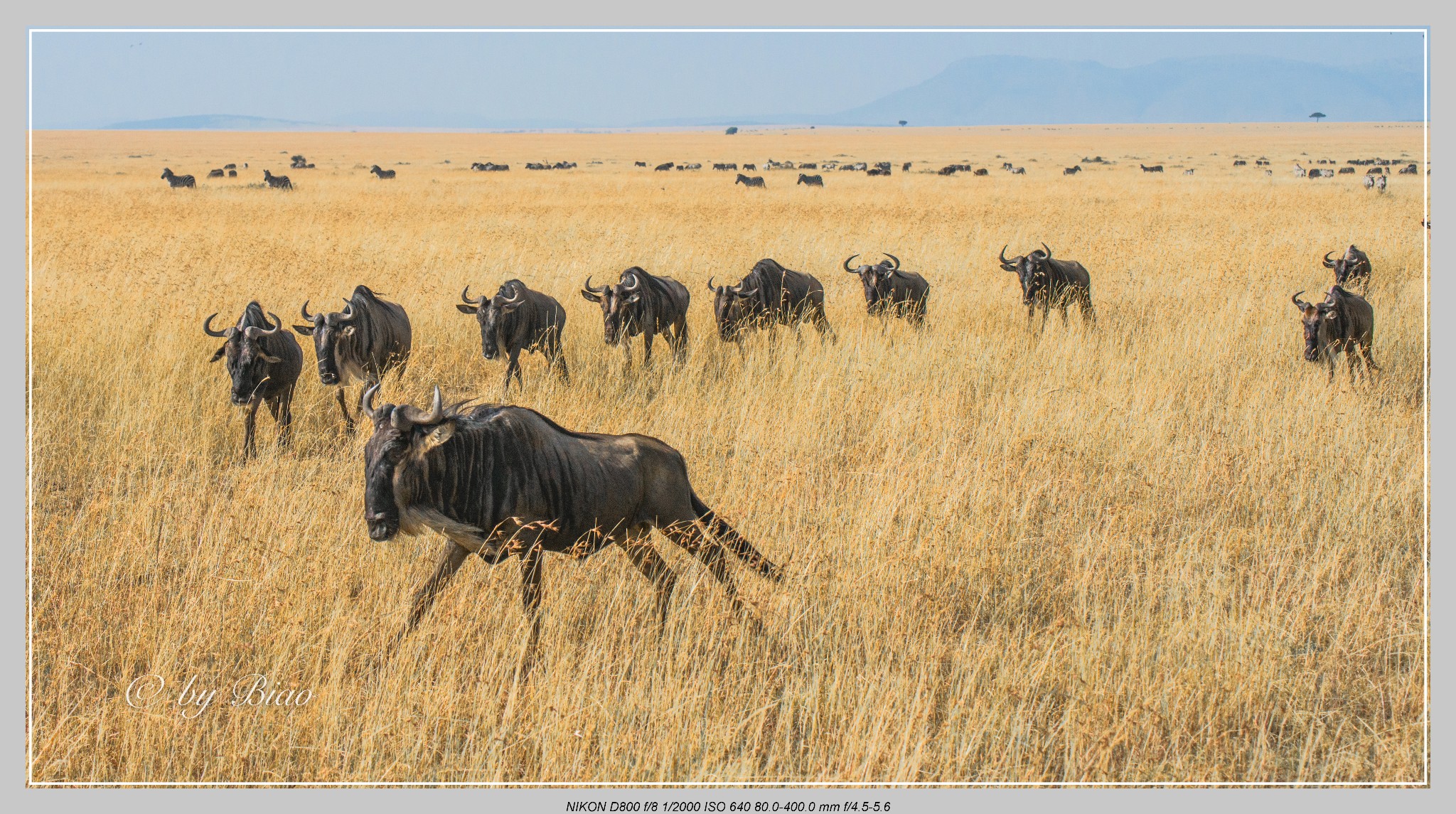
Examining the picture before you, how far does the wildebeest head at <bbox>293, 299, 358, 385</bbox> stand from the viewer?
7797 millimetres

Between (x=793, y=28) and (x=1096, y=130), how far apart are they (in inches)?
6401

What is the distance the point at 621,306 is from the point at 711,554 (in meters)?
5.46

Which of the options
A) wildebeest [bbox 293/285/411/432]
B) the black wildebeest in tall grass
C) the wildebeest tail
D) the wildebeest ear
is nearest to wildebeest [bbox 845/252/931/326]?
wildebeest [bbox 293/285/411/432]

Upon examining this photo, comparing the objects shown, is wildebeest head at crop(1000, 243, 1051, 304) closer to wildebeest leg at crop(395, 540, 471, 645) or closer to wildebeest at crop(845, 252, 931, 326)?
wildebeest at crop(845, 252, 931, 326)

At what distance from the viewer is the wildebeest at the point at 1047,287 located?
11.8 meters

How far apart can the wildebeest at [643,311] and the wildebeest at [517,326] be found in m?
0.46

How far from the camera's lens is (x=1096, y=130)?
153 meters

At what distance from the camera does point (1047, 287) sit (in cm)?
1188

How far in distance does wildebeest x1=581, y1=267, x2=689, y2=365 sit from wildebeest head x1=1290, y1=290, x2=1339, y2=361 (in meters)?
5.64

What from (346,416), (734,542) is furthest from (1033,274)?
(734,542)

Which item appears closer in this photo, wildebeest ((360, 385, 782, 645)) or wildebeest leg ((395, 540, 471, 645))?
wildebeest ((360, 385, 782, 645))

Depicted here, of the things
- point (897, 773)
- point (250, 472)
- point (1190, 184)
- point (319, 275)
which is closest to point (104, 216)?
point (319, 275)

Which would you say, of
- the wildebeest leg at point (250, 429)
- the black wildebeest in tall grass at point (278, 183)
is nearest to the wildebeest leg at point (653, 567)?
the wildebeest leg at point (250, 429)

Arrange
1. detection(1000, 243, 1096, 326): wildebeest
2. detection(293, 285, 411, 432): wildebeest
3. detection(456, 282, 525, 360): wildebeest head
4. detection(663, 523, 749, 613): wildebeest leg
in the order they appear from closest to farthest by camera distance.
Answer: detection(663, 523, 749, 613): wildebeest leg < detection(293, 285, 411, 432): wildebeest < detection(456, 282, 525, 360): wildebeest head < detection(1000, 243, 1096, 326): wildebeest
